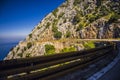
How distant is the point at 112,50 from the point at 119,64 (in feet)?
15.7

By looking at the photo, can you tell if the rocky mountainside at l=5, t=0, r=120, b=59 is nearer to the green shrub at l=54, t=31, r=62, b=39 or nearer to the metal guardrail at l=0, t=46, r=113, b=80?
the green shrub at l=54, t=31, r=62, b=39

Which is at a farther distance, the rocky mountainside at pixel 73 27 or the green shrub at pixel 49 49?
the green shrub at pixel 49 49

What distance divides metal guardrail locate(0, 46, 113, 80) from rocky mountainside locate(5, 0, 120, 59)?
41764 mm

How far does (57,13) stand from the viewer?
116312 mm

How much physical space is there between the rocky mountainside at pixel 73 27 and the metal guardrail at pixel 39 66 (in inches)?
1644

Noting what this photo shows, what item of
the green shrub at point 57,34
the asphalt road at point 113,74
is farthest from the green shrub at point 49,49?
the asphalt road at point 113,74

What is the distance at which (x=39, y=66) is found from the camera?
6664 mm

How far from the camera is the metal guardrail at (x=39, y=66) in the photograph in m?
5.58

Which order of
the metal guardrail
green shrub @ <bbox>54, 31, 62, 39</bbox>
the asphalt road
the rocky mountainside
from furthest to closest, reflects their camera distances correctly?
green shrub @ <bbox>54, 31, 62, 39</bbox> < the rocky mountainside < the asphalt road < the metal guardrail

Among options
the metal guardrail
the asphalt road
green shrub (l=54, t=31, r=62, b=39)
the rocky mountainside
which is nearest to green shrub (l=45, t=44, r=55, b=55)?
the rocky mountainside

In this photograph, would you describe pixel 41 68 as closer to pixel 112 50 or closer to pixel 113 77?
pixel 113 77

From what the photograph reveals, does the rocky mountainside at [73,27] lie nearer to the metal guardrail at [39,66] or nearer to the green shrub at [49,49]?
the green shrub at [49,49]

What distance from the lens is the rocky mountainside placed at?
213 feet

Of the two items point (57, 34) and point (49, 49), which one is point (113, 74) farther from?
point (57, 34)
